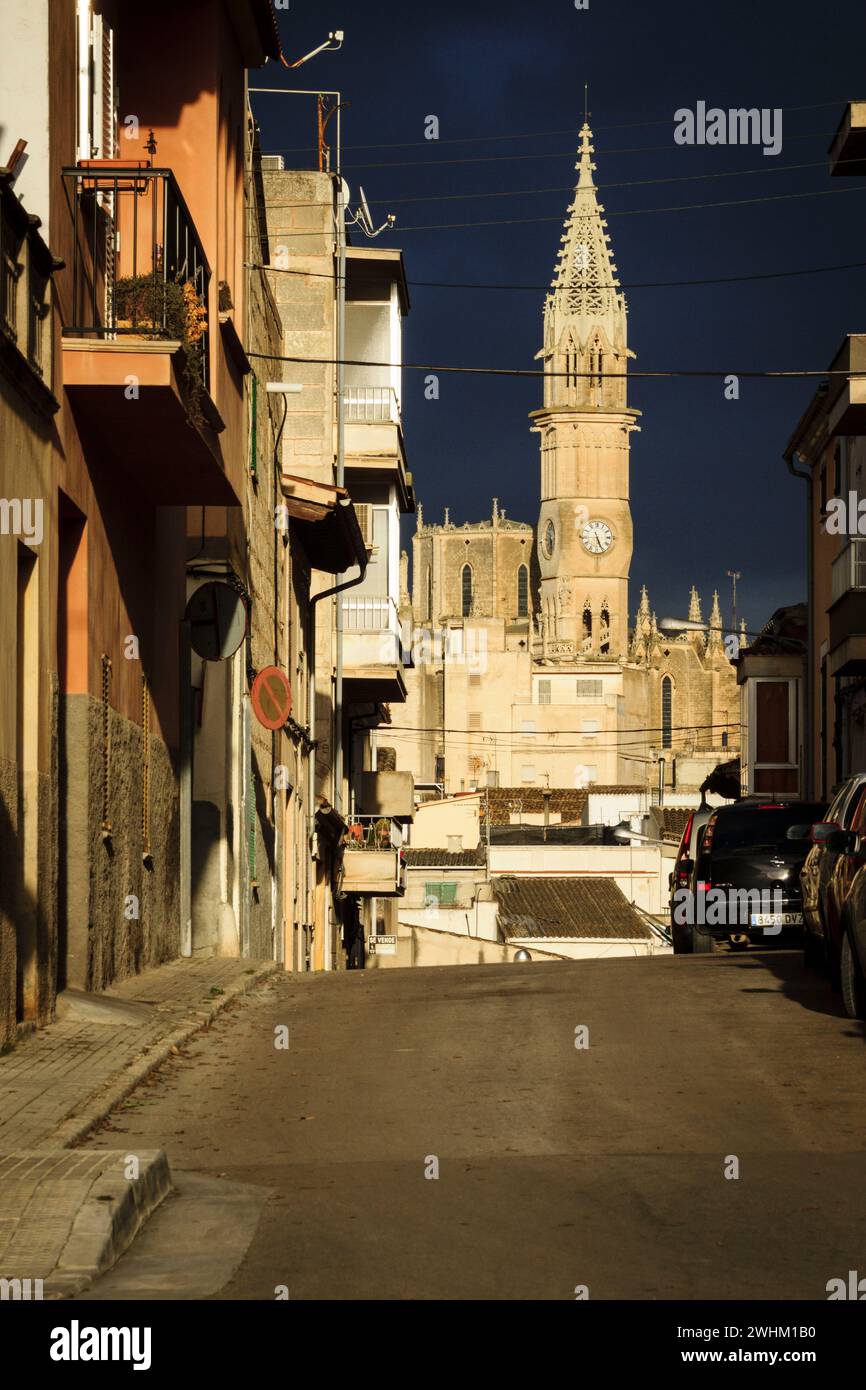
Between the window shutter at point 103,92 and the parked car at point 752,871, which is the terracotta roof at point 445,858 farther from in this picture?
the window shutter at point 103,92

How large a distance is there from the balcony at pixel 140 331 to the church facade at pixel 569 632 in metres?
110

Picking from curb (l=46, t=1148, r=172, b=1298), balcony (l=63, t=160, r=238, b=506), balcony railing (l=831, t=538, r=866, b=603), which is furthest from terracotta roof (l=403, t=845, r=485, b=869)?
curb (l=46, t=1148, r=172, b=1298)

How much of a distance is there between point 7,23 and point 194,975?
26.5 feet

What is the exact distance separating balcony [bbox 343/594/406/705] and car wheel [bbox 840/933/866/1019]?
80.4 ft

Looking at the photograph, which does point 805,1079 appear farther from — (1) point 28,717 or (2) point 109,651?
(2) point 109,651

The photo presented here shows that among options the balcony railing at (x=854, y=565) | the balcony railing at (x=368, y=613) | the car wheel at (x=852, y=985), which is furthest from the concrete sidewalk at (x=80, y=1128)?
the balcony railing at (x=368, y=613)

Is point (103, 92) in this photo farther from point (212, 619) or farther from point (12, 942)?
point (12, 942)

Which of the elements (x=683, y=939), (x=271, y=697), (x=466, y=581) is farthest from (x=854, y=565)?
(x=466, y=581)

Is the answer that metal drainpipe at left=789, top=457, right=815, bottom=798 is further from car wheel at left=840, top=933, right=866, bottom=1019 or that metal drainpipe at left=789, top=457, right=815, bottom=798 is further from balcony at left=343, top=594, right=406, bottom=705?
car wheel at left=840, top=933, right=866, bottom=1019

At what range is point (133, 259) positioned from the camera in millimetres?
15539

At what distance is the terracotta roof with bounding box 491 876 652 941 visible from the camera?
61.3 metres

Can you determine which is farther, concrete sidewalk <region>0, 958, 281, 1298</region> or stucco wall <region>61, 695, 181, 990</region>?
stucco wall <region>61, 695, 181, 990</region>

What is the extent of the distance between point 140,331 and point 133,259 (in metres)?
1.09

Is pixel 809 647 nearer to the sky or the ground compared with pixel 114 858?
nearer to the sky
